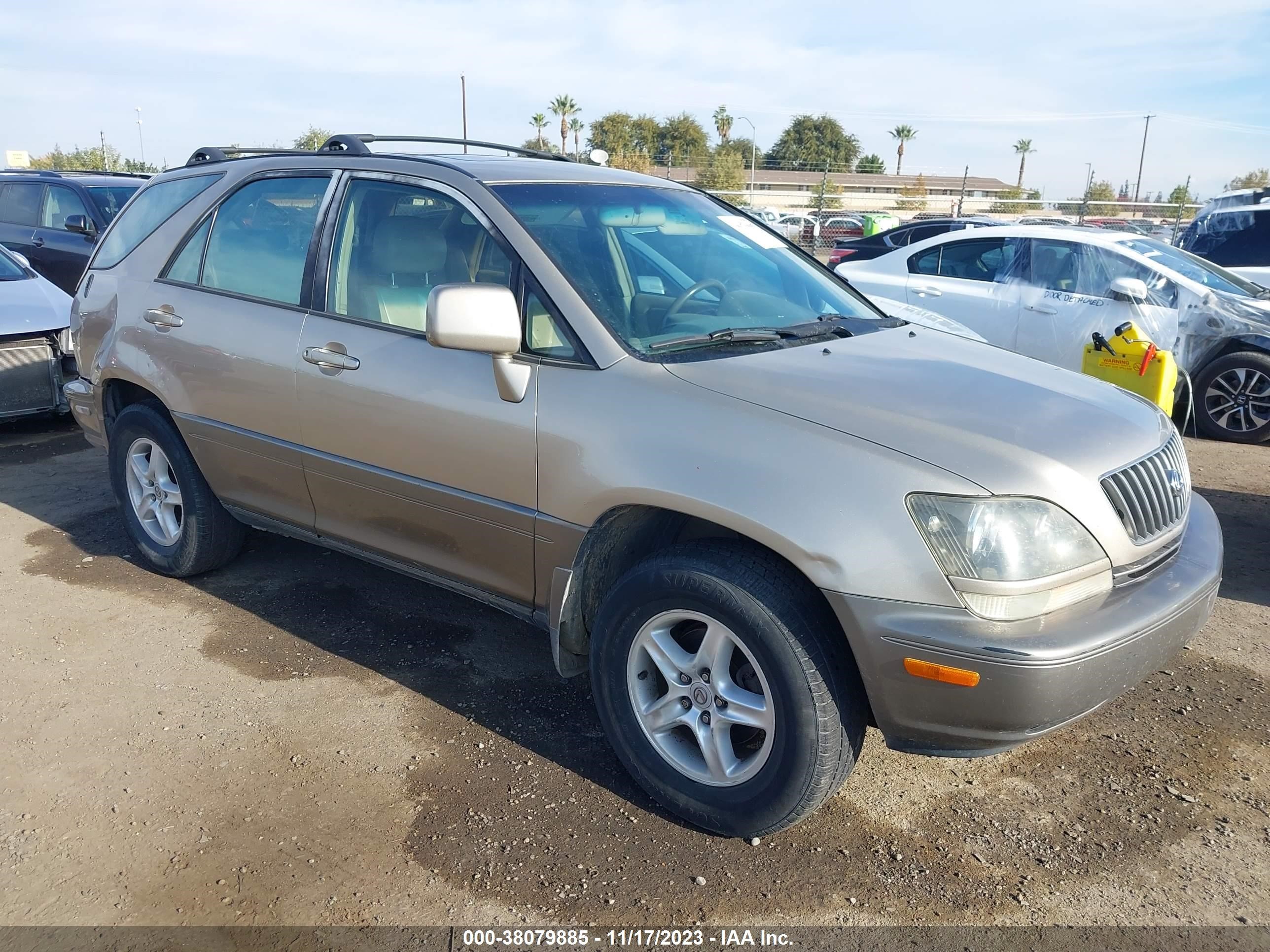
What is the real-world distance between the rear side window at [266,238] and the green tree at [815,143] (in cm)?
7578

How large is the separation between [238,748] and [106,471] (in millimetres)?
3908

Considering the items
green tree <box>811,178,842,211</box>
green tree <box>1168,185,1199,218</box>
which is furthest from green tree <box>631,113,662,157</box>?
green tree <box>1168,185,1199,218</box>

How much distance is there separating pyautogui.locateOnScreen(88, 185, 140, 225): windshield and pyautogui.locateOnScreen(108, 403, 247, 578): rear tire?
23.6 ft

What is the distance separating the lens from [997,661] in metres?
2.30

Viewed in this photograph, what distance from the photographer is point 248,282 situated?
397 cm

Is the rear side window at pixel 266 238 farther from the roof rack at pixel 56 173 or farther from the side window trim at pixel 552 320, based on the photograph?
the roof rack at pixel 56 173

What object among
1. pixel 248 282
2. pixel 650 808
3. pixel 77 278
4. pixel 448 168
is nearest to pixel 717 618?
pixel 650 808

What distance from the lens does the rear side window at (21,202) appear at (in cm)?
1099

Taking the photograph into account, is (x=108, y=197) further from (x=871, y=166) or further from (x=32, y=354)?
(x=871, y=166)

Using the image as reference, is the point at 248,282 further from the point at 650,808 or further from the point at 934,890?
the point at 934,890

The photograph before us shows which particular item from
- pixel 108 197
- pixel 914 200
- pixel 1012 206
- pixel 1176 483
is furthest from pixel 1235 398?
pixel 914 200

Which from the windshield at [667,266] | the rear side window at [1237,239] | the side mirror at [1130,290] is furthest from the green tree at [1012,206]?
the windshield at [667,266]

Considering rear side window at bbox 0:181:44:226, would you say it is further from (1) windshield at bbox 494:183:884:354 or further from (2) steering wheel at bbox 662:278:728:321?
(2) steering wheel at bbox 662:278:728:321

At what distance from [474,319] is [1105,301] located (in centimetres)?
629
